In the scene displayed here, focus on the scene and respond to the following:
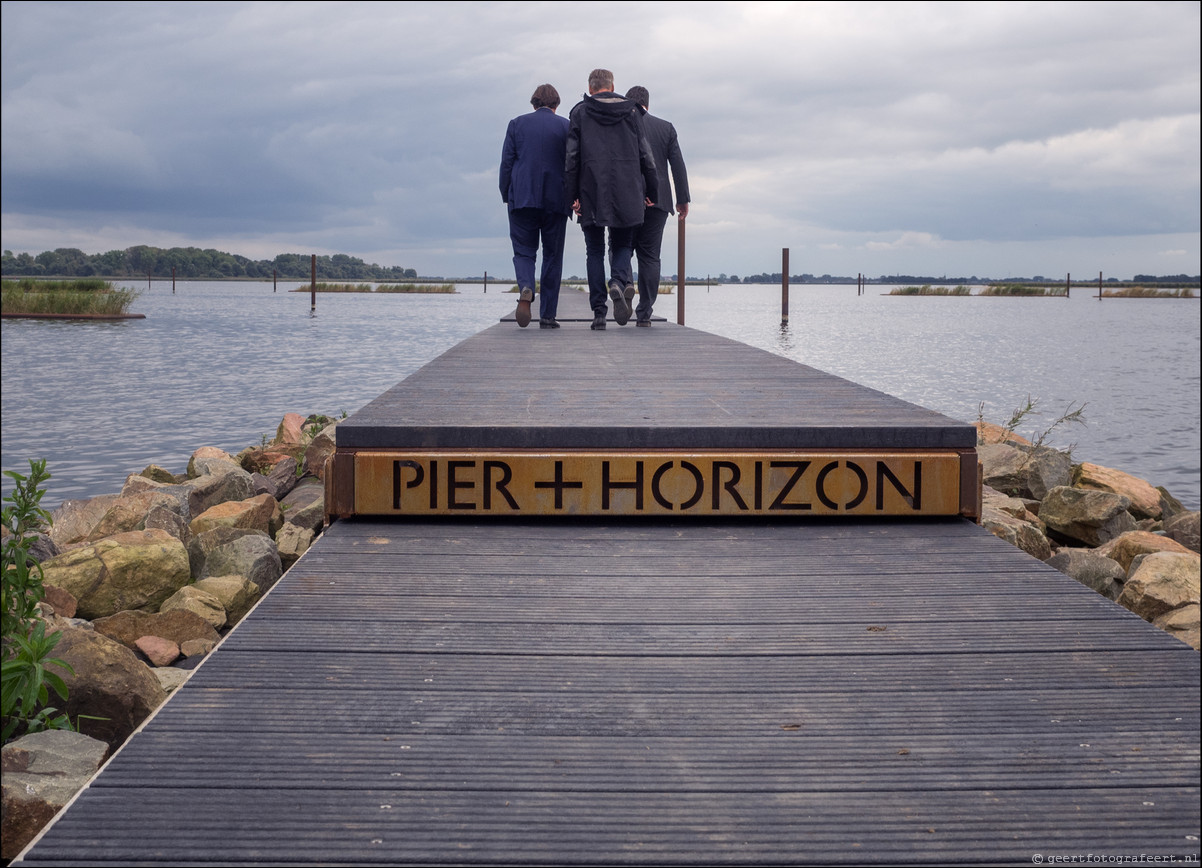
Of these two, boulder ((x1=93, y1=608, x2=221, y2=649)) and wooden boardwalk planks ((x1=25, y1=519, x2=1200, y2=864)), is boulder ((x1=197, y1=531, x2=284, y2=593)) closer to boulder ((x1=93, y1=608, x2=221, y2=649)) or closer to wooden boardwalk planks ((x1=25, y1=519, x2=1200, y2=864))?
boulder ((x1=93, y1=608, x2=221, y2=649))

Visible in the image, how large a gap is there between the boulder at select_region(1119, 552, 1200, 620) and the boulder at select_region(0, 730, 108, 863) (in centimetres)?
367

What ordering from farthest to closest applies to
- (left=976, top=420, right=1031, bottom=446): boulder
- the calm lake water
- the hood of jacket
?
the calm lake water, (left=976, top=420, right=1031, bottom=446): boulder, the hood of jacket

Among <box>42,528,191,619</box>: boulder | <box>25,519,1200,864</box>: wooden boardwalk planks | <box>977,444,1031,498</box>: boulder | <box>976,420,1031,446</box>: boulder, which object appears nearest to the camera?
<box>25,519,1200,864</box>: wooden boardwalk planks

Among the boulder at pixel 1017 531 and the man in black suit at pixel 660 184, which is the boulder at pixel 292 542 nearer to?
the boulder at pixel 1017 531

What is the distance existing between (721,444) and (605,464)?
13.6 inches

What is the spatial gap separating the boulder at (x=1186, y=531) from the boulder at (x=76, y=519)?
673 cm

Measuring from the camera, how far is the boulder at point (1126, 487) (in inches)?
288

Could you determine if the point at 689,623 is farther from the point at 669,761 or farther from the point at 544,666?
the point at 669,761

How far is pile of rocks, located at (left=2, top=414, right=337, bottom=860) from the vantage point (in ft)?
7.30

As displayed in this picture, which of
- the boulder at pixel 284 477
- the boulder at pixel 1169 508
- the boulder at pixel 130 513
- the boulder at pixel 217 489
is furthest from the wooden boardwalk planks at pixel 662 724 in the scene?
the boulder at pixel 1169 508

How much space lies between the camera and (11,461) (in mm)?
12203

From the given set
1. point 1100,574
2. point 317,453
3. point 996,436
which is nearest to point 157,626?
point 317,453

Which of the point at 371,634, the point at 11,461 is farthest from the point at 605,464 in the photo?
the point at 11,461

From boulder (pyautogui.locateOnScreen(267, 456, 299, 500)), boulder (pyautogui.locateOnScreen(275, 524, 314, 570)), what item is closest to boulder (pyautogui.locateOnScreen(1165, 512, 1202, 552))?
boulder (pyautogui.locateOnScreen(275, 524, 314, 570))
